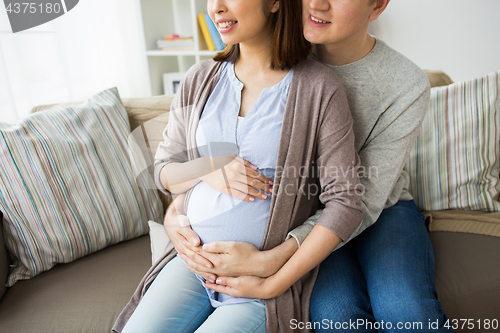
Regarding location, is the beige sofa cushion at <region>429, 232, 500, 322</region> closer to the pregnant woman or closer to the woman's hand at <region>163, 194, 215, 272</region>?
the pregnant woman

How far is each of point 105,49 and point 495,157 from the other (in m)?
1.95

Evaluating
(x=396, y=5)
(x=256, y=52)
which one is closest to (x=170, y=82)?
(x=396, y=5)

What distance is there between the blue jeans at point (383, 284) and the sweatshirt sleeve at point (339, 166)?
0.14 meters

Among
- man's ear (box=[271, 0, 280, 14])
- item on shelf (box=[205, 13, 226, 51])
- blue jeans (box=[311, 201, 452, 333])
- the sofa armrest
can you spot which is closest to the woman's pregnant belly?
blue jeans (box=[311, 201, 452, 333])

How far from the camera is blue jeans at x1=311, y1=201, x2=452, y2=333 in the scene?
83 cm

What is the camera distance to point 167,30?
7.82 ft

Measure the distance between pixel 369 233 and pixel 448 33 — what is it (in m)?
1.37

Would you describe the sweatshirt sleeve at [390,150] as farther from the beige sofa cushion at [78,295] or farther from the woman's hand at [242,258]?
the beige sofa cushion at [78,295]

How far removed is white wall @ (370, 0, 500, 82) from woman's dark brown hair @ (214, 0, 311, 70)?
52.3 inches

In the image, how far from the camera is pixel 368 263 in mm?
968

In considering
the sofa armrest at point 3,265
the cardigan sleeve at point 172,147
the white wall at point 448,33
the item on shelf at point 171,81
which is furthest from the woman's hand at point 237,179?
the item on shelf at point 171,81

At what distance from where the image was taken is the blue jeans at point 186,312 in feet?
2.67

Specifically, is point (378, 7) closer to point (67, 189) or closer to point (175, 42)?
point (67, 189)

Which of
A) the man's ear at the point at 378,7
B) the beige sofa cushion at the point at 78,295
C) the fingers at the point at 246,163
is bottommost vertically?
the beige sofa cushion at the point at 78,295
